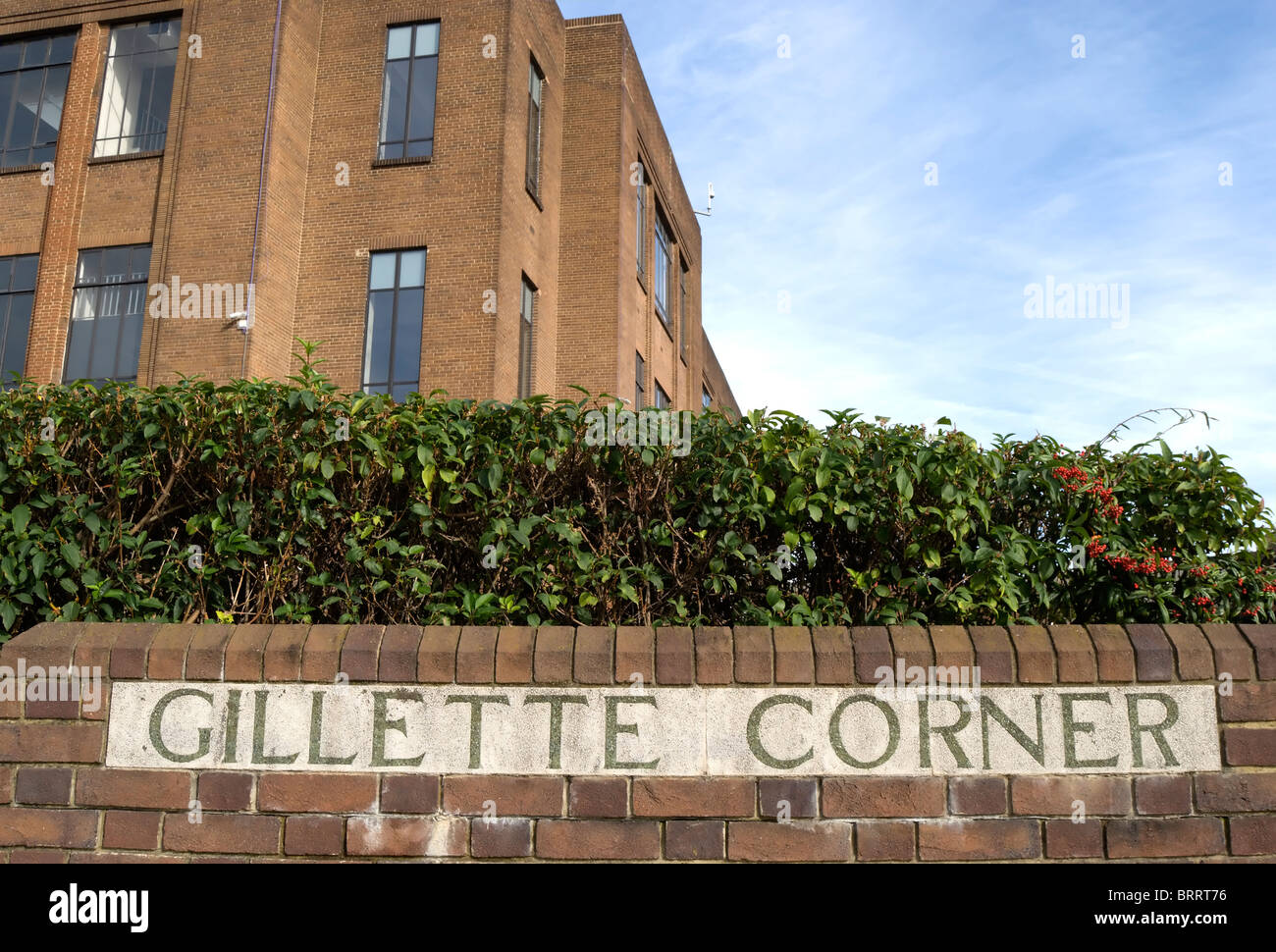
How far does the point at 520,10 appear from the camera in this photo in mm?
18422

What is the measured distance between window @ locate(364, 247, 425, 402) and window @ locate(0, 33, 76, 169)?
6.59 meters

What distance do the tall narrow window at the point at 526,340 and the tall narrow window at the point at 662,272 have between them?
619 centimetres

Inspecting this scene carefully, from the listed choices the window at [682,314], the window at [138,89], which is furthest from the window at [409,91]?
the window at [682,314]

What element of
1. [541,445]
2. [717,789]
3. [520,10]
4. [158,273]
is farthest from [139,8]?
[717,789]

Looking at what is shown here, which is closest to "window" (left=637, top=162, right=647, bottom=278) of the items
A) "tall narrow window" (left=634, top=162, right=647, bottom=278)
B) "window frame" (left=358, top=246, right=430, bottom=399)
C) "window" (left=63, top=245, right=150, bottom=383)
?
"tall narrow window" (left=634, top=162, right=647, bottom=278)

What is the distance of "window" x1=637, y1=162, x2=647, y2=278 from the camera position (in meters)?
23.0

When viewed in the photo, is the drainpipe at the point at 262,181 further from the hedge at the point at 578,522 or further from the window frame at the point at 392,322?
the hedge at the point at 578,522

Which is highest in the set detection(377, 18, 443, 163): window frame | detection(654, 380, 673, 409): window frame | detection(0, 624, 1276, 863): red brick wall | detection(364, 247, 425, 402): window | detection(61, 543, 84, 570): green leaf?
detection(377, 18, 443, 163): window frame

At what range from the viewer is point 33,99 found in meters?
18.6

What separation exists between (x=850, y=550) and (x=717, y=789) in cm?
120

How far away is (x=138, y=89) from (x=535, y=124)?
23.4ft

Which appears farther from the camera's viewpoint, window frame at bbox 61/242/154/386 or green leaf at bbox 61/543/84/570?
window frame at bbox 61/242/154/386

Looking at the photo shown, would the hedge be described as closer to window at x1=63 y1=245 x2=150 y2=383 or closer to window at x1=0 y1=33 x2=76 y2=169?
window at x1=63 y1=245 x2=150 y2=383

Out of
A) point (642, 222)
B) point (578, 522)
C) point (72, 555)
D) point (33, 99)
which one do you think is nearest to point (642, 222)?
point (642, 222)
